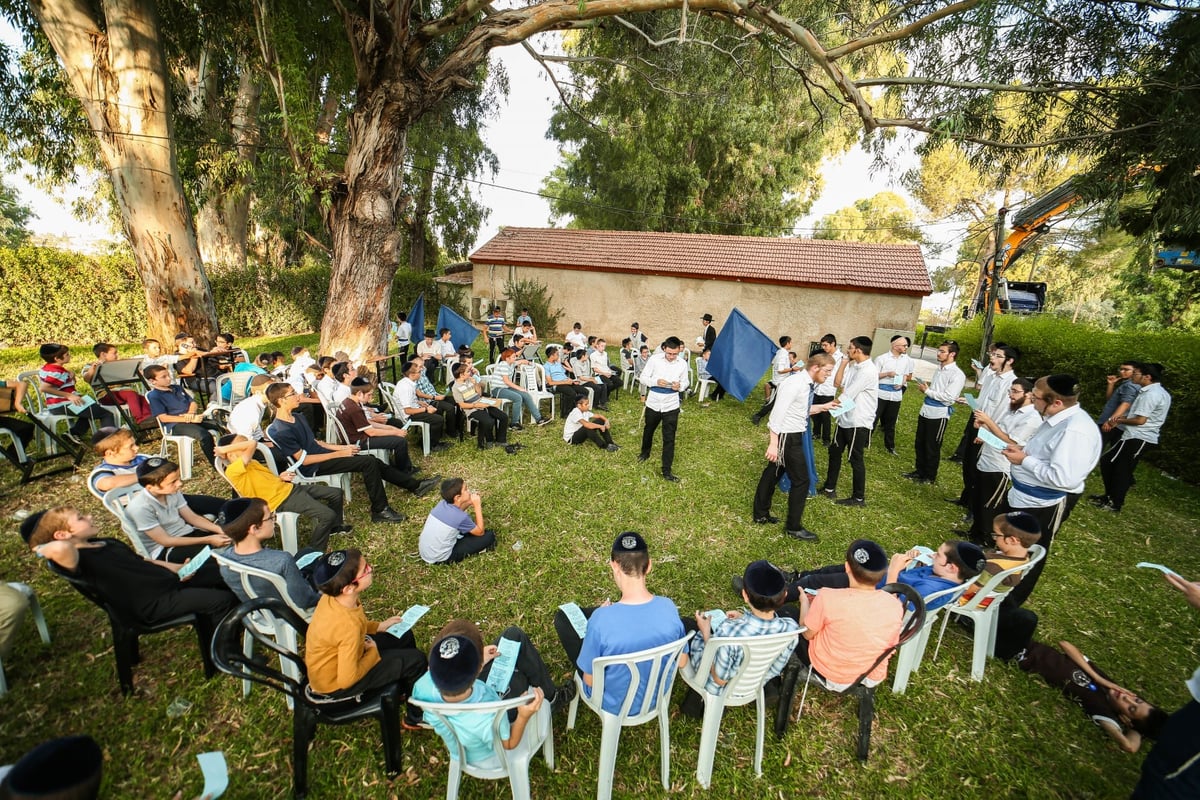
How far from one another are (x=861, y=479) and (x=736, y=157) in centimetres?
2065

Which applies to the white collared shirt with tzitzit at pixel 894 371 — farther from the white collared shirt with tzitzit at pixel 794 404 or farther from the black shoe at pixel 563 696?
the black shoe at pixel 563 696

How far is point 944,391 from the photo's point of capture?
6.61m

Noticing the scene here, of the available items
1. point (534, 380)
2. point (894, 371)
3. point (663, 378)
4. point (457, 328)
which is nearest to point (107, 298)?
point (457, 328)

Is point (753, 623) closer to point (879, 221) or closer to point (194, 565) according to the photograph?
point (194, 565)

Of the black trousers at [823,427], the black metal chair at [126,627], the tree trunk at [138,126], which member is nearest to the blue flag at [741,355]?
the black trousers at [823,427]

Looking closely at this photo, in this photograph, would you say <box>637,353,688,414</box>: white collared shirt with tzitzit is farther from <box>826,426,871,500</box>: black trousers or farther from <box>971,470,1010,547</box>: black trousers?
<box>971,470,1010,547</box>: black trousers

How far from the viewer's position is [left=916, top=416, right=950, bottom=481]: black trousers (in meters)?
6.85

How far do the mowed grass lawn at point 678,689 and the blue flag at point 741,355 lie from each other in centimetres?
341

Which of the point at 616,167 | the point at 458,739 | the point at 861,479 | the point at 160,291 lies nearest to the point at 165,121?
the point at 160,291

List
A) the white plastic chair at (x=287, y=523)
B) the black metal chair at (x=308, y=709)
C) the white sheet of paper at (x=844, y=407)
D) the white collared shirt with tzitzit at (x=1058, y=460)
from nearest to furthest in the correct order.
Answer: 1. the black metal chair at (x=308, y=709)
2. the white collared shirt with tzitzit at (x=1058, y=460)
3. the white plastic chair at (x=287, y=523)
4. the white sheet of paper at (x=844, y=407)

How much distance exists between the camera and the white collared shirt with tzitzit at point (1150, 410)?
6020 millimetres

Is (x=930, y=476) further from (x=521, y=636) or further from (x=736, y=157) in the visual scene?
(x=736, y=157)

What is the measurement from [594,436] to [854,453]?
12.5 ft

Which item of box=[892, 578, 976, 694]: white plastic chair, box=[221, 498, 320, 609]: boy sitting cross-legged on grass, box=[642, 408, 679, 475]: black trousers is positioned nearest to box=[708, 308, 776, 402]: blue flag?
box=[642, 408, 679, 475]: black trousers
